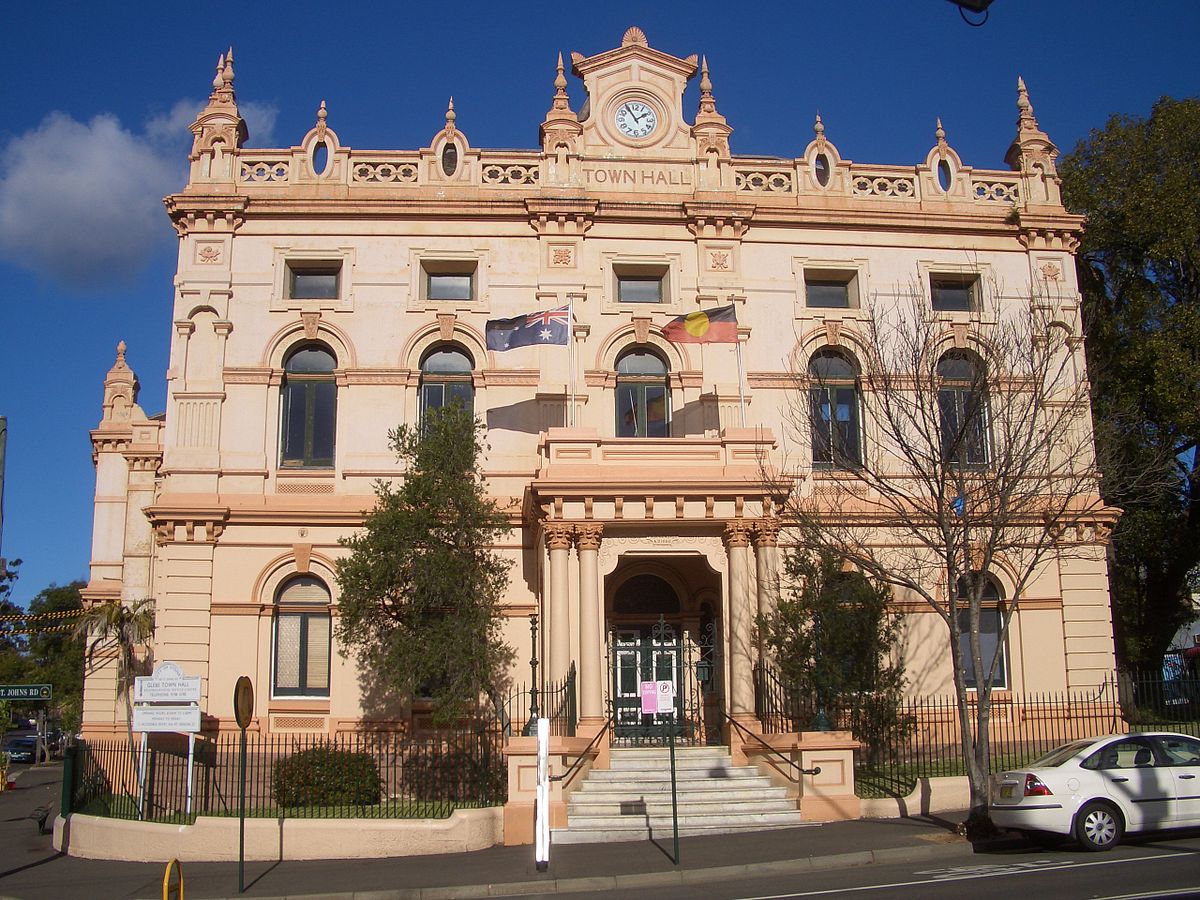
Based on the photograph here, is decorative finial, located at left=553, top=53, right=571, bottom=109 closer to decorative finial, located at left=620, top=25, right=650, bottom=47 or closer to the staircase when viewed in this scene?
decorative finial, located at left=620, top=25, right=650, bottom=47

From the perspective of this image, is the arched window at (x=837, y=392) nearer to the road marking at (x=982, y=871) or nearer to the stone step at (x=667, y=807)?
the stone step at (x=667, y=807)

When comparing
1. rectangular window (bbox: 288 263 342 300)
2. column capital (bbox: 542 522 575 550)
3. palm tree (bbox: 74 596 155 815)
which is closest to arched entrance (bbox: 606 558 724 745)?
column capital (bbox: 542 522 575 550)

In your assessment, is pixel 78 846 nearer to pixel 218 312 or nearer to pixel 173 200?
pixel 218 312

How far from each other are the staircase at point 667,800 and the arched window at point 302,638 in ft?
24.6

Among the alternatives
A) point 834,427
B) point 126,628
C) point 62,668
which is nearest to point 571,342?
point 834,427

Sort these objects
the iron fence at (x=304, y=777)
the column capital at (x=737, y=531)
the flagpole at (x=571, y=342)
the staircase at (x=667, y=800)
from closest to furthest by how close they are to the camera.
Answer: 1. the staircase at (x=667, y=800)
2. the iron fence at (x=304, y=777)
3. the column capital at (x=737, y=531)
4. the flagpole at (x=571, y=342)

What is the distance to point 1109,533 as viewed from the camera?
2752 cm

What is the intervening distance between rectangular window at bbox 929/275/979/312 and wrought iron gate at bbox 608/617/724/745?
33.3ft

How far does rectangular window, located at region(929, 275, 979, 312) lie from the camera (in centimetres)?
2912

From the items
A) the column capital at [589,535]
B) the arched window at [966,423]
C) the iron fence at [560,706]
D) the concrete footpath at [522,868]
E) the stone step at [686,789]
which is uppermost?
the arched window at [966,423]

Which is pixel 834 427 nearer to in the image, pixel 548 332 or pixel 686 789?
pixel 548 332

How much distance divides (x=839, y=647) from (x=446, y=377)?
36.7 feet

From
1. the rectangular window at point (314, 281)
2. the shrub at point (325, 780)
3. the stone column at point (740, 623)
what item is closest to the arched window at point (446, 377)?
the rectangular window at point (314, 281)

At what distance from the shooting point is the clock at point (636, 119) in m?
29.3
